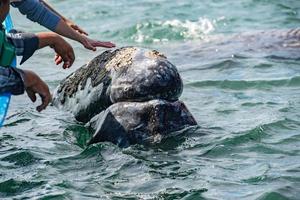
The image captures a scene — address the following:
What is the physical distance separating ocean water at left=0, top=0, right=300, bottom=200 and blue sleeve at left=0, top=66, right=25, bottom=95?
2.27ft

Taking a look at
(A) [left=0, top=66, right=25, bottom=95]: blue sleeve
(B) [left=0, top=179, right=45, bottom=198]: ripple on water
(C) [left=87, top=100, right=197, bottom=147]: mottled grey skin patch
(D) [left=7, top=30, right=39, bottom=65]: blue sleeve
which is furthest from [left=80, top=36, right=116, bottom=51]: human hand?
(B) [left=0, top=179, right=45, bottom=198]: ripple on water

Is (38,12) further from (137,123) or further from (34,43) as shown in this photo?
(137,123)

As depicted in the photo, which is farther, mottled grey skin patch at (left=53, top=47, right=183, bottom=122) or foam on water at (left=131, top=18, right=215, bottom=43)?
foam on water at (left=131, top=18, right=215, bottom=43)

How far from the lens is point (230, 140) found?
6430mm

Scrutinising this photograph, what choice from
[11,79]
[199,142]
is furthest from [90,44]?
[199,142]

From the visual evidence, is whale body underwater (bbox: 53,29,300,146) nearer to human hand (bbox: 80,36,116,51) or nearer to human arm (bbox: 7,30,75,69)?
human hand (bbox: 80,36,116,51)

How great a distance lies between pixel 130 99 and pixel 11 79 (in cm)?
142

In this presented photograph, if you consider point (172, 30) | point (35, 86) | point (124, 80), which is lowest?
point (172, 30)

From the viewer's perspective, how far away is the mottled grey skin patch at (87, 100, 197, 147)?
20.8ft

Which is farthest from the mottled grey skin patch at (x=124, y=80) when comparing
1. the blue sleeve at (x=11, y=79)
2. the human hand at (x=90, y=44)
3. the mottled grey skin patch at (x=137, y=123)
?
the blue sleeve at (x=11, y=79)

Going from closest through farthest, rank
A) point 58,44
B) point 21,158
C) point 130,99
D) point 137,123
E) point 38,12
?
point 58,44, point 21,158, point 38,12, point 137,123, point 130,99

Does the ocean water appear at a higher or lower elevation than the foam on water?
→ higher

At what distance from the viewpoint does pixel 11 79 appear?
5.49 meters

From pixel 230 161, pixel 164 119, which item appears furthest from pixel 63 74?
pixel 230 161
